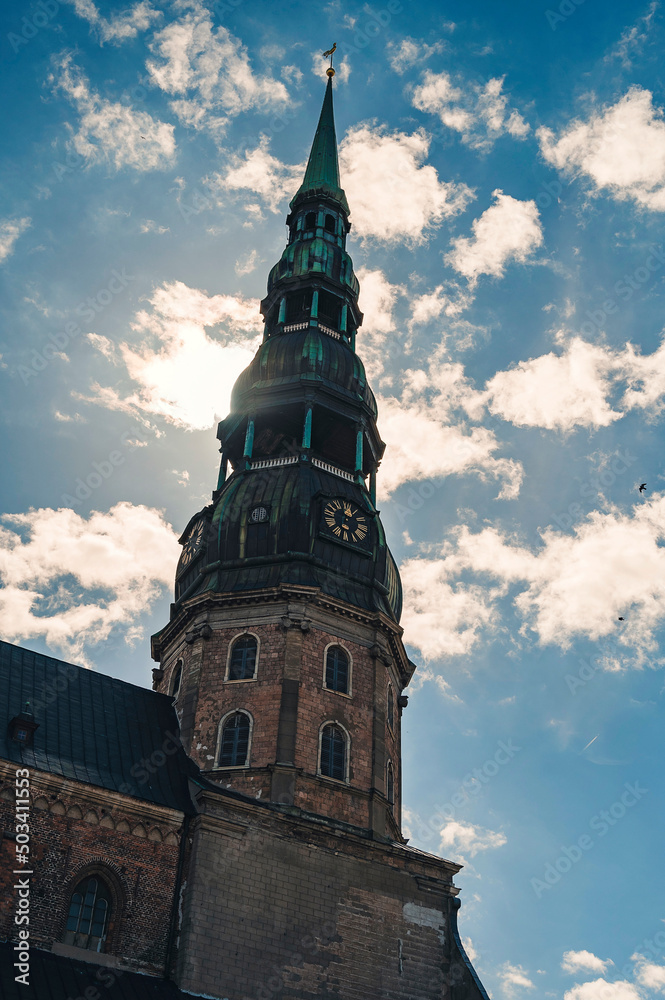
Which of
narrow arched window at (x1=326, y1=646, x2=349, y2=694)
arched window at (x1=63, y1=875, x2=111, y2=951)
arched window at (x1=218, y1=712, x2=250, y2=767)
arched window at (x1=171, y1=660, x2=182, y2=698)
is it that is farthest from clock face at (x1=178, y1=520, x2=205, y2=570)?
arched window at (x1=63, y1=875, x2=111, y2=951)

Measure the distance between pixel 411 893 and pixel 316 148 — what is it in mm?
37084

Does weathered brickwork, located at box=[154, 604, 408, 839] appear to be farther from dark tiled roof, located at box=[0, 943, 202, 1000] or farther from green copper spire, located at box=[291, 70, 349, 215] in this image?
green copper spire, located at box=[291, 70, 349, 215]

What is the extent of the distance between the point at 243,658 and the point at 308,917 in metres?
7.97

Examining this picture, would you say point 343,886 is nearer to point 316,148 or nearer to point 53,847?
point 53,847

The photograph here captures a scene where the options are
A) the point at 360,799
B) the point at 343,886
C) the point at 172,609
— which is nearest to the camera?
the point at 343,886

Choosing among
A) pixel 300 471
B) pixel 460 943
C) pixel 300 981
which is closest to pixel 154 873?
pixel 300 981

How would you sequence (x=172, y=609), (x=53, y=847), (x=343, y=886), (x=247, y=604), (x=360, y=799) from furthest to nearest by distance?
(x=172, y=609), (x=247, y=604), (x=360, y=799), (x=343, y=886), (x=53, y=847)

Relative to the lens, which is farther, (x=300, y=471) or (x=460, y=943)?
(x=300, y=471)

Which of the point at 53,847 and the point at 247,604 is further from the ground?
the point at 247,604

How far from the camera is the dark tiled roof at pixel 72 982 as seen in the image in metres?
21.2

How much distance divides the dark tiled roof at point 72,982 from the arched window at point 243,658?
360 inches

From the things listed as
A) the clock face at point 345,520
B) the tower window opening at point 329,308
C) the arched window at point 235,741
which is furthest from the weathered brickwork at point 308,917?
the tower window opening at point 329,308

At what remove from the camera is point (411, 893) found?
91.5 feet

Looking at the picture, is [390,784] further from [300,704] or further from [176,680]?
[176,680]
